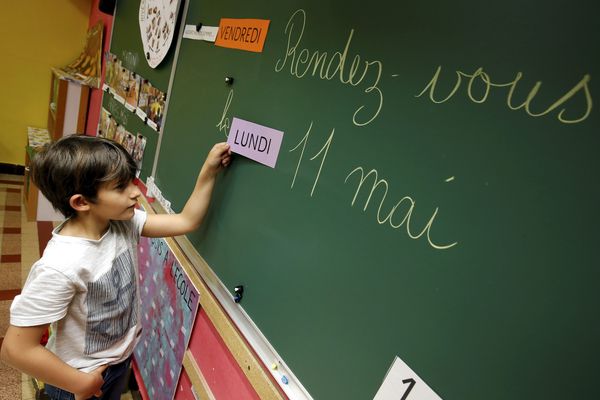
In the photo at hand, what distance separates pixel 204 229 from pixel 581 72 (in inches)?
36.2

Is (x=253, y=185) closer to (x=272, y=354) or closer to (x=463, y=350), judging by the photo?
(x=272, y=354)

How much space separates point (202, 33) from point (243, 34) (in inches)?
10.1

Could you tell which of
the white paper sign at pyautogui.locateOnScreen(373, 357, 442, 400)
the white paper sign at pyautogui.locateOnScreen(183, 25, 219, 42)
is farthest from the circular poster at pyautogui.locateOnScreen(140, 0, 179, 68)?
the white paper sign at pyautogui.locateOnScreen(373, 357, 442, 400)

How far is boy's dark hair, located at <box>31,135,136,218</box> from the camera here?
0.77 meters

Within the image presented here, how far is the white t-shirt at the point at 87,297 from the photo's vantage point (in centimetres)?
72

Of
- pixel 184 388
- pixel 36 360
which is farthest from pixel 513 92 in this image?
pixel 184 388

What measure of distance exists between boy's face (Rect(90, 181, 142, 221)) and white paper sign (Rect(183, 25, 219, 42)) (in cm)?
53

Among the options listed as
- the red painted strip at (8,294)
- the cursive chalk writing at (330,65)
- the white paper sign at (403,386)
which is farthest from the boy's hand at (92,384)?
the red painted strip at (8,294)

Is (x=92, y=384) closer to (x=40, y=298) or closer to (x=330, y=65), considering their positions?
(x=40, y=298)

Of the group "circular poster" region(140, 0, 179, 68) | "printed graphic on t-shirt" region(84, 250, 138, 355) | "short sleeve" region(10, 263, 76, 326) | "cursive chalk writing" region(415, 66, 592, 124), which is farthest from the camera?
"circular poster" region(140, 0, 179, 68)

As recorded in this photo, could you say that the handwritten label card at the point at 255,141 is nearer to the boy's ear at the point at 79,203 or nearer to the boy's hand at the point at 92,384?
the boy's ear at the point at 79,203

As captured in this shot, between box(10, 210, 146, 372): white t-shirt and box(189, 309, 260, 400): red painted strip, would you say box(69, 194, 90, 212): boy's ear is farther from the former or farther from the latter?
box(189, 309, 260, 400): red painted strip

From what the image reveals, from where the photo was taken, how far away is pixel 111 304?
2.89 feet

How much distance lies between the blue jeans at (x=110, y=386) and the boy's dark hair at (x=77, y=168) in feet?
1.70
